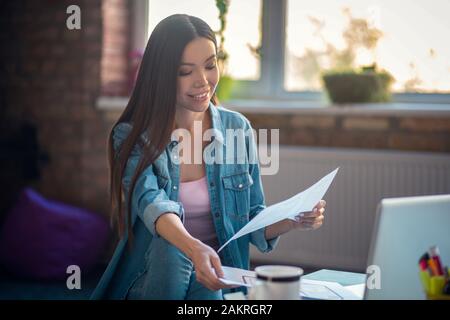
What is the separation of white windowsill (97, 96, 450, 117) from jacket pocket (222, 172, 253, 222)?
1838 millimetres

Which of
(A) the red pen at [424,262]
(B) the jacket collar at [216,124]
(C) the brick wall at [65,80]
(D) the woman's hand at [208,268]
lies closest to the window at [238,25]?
(C) the brick wall at [65,80]

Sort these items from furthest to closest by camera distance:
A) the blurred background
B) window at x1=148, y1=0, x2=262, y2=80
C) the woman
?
window at x1=148, y1=0, x2=262, y2=80
the blurred background
the woman

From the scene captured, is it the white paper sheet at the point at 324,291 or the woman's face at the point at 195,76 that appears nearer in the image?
the white paper sheet at the point at 324,291

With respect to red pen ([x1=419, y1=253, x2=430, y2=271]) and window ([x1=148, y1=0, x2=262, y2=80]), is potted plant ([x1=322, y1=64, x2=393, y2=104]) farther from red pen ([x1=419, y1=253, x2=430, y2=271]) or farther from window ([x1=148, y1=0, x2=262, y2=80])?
red pen ([x1=419, y1=253, x2=430, y2=271])

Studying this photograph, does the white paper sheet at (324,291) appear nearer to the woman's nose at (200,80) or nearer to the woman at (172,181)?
the woman at (172,181)

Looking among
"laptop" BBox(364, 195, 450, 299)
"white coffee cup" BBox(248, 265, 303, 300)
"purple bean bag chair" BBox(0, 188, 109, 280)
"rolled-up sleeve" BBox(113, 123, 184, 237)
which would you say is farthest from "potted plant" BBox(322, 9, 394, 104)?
"white coffee cup" BBox(248, 265, 303, 300)

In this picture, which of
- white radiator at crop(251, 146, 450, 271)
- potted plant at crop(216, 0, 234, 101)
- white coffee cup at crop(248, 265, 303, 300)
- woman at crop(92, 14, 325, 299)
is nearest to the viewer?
white coffee cup at crop(248, 265, 303, 300)

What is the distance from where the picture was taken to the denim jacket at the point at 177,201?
60.7 inches

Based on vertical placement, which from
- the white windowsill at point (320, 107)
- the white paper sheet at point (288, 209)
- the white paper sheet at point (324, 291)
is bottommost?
the white paper sheet at point (324, 291)

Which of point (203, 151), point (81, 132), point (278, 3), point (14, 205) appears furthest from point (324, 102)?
point (203, 151)

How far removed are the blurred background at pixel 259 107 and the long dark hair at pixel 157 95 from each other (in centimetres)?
192

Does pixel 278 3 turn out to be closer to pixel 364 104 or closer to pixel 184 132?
pixel 364 104

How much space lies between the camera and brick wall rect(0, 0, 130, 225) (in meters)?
3.90

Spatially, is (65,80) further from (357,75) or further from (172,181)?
(172,181)
